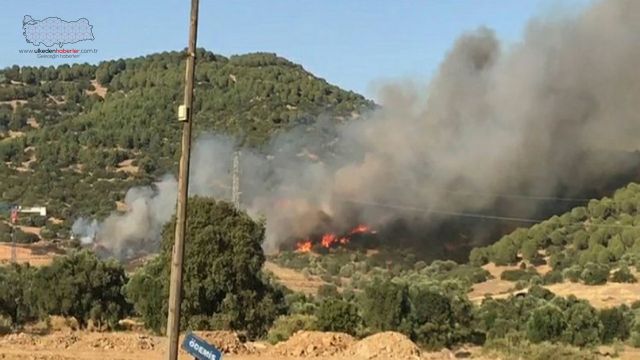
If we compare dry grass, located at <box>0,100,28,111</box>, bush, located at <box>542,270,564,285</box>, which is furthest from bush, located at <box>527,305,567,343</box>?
dry grass, located at <box>0,100,28,111</box>

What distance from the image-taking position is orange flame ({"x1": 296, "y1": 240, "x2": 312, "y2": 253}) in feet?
265

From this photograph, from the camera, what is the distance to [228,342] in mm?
35438

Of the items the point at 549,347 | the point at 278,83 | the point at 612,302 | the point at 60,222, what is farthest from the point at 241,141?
the point at 549,347

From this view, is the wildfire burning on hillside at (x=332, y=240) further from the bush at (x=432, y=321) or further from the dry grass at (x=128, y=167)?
the dry grass at (x=128, y=167)

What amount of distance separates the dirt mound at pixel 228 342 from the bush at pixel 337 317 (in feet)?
17.2

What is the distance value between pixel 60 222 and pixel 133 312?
211ft

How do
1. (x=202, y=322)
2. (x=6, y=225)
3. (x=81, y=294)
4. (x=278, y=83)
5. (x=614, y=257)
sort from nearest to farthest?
(x=202, y=322) < (x=81, y=294) < (x=614, y=257) < (x=6, y=225) < (x=278, y=83)

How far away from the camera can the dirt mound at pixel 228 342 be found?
A: 1371 inches

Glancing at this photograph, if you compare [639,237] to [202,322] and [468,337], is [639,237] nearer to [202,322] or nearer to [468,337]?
[468,337]

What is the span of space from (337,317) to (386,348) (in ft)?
26.1

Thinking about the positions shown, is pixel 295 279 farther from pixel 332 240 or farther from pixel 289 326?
pixel 289 326

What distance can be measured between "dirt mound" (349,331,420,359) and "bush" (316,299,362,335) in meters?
6.39

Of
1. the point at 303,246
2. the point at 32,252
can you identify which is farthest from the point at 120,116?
the point at 303,246

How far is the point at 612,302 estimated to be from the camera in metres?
58.4
